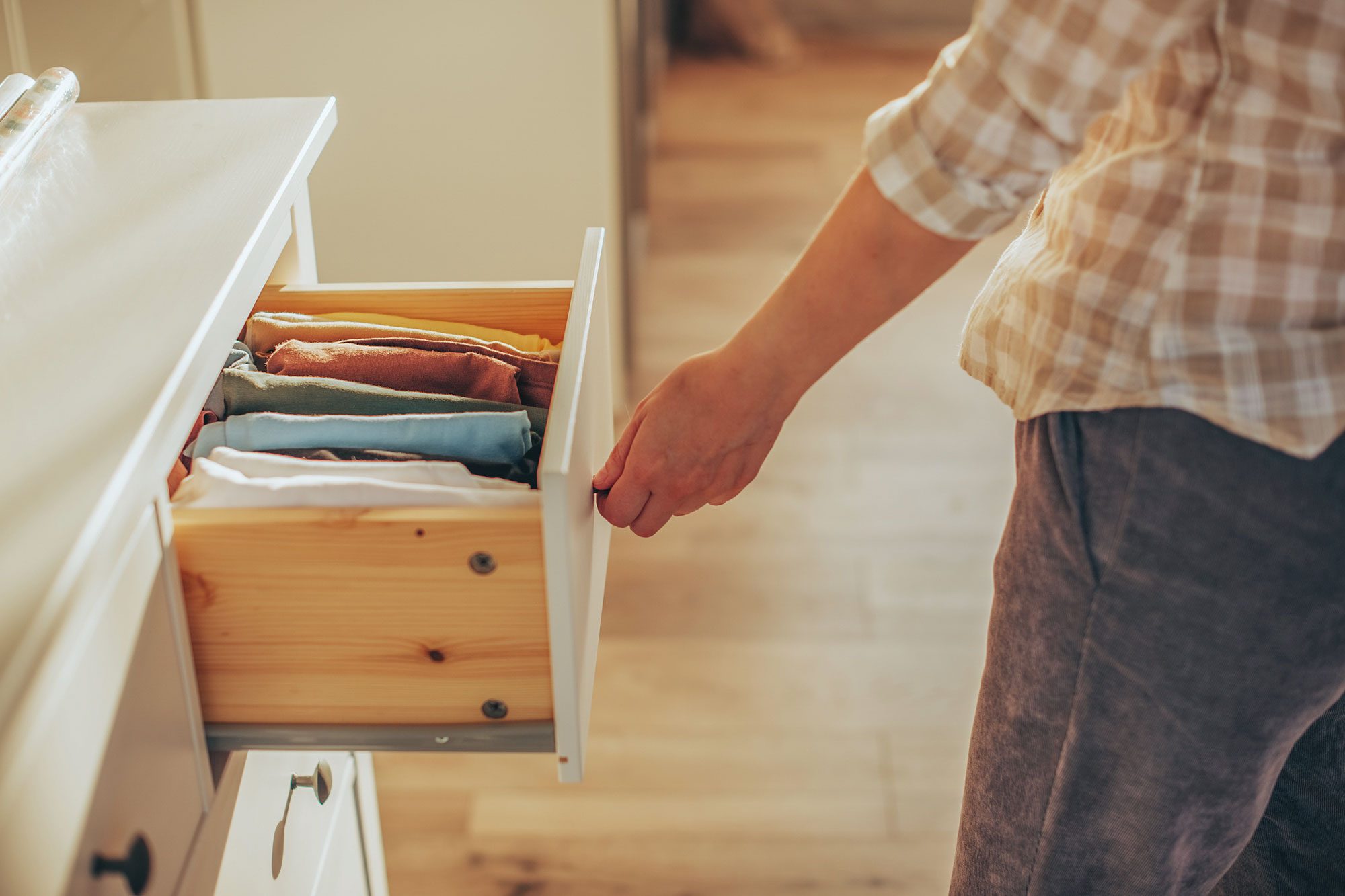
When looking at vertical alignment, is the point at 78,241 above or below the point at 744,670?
above

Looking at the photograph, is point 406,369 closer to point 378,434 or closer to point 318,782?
point 378,434

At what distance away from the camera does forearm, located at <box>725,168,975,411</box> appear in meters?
0.67

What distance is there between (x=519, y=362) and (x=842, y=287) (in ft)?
0.86

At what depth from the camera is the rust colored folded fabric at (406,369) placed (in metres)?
0.84

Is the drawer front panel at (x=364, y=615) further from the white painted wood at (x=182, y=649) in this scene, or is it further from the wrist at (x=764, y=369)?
the wrist at (x=764, y=369)

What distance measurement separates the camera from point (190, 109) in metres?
0.97

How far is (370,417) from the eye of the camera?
79cm

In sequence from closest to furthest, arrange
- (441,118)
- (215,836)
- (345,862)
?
1. (215,836)
2. (345,862)
3. (441,118)

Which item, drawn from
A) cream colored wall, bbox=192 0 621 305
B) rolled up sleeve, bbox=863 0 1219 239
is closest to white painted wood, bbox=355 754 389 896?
rolled up sleeve, bbox=863 0 1219 239

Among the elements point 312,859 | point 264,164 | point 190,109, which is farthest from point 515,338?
point 312,859

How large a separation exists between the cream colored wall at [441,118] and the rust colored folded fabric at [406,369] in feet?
3.27

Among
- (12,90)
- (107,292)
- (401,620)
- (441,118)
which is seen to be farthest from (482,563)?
(441,118)

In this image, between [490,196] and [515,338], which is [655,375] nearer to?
[490,196]

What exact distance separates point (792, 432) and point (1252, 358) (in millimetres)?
1653
